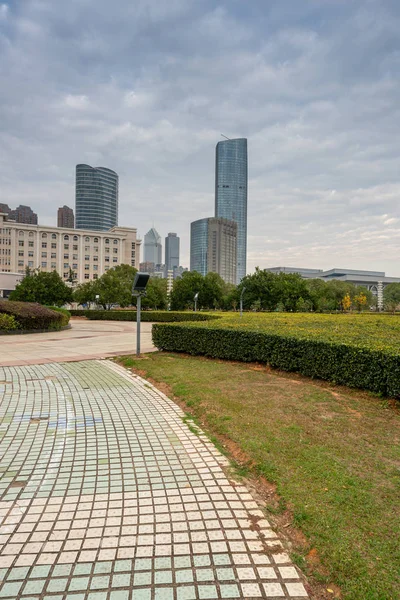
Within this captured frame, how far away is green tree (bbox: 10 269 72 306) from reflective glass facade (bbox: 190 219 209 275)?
13293cm

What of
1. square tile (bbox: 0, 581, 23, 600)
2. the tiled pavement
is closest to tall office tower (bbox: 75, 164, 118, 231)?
the tiled pavement

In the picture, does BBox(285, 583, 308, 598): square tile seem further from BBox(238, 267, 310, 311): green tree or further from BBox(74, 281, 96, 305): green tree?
BBox(74, 281, 96, 305): green tree

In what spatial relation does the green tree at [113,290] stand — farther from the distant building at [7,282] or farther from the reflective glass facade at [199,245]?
the reflective glass facade at [199,245]

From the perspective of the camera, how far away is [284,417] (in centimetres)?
477

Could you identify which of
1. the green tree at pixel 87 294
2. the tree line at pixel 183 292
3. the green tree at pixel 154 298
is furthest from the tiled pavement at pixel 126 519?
the green tree at pixel 87 294

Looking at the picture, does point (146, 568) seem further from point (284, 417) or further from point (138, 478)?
point (284, 417)

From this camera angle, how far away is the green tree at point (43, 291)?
40875mm

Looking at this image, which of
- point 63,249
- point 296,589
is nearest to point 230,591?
point 296,589

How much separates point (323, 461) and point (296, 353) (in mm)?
4059

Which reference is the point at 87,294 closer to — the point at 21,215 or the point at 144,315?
→ the point at 144,315

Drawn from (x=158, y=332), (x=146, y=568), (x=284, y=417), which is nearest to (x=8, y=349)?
(x=158, y=332)

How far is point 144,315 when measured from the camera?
31297 mm

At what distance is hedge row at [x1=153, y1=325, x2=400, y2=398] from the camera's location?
5.65m

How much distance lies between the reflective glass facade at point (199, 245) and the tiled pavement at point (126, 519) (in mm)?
171255
